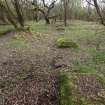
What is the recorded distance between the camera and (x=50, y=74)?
8047 mm

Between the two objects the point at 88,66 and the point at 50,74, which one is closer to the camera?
the point at 50,74

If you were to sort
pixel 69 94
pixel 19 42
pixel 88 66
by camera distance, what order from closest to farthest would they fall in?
pixel 69 94 → pixel 88 66 → pixel 19 42

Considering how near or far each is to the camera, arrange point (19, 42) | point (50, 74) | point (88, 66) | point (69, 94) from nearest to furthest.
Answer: point (69, 94) → point (50, 74) → point (88, 66) → point (19, 42)

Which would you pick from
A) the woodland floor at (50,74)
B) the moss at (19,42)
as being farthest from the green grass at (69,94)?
the moss at (19,42)

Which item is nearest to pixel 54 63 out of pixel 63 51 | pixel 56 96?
pixel 63 51

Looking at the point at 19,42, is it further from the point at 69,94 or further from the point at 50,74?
the point at 69,94

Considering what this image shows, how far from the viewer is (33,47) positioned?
13.1 meters

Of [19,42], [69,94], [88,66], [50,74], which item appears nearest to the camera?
[69,94]

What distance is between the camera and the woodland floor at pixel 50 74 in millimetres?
6039

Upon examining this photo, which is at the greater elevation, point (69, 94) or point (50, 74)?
point (69, 94)

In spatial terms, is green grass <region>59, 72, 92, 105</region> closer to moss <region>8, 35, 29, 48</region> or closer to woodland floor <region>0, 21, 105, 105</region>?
woodland floor <region>0, 21, 105, 105</region>

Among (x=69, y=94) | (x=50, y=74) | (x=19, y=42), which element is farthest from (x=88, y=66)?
(x=19, y=42)

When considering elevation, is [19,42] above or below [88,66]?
above

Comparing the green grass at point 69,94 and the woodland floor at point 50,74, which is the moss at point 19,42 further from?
the green grass at point 69,94
